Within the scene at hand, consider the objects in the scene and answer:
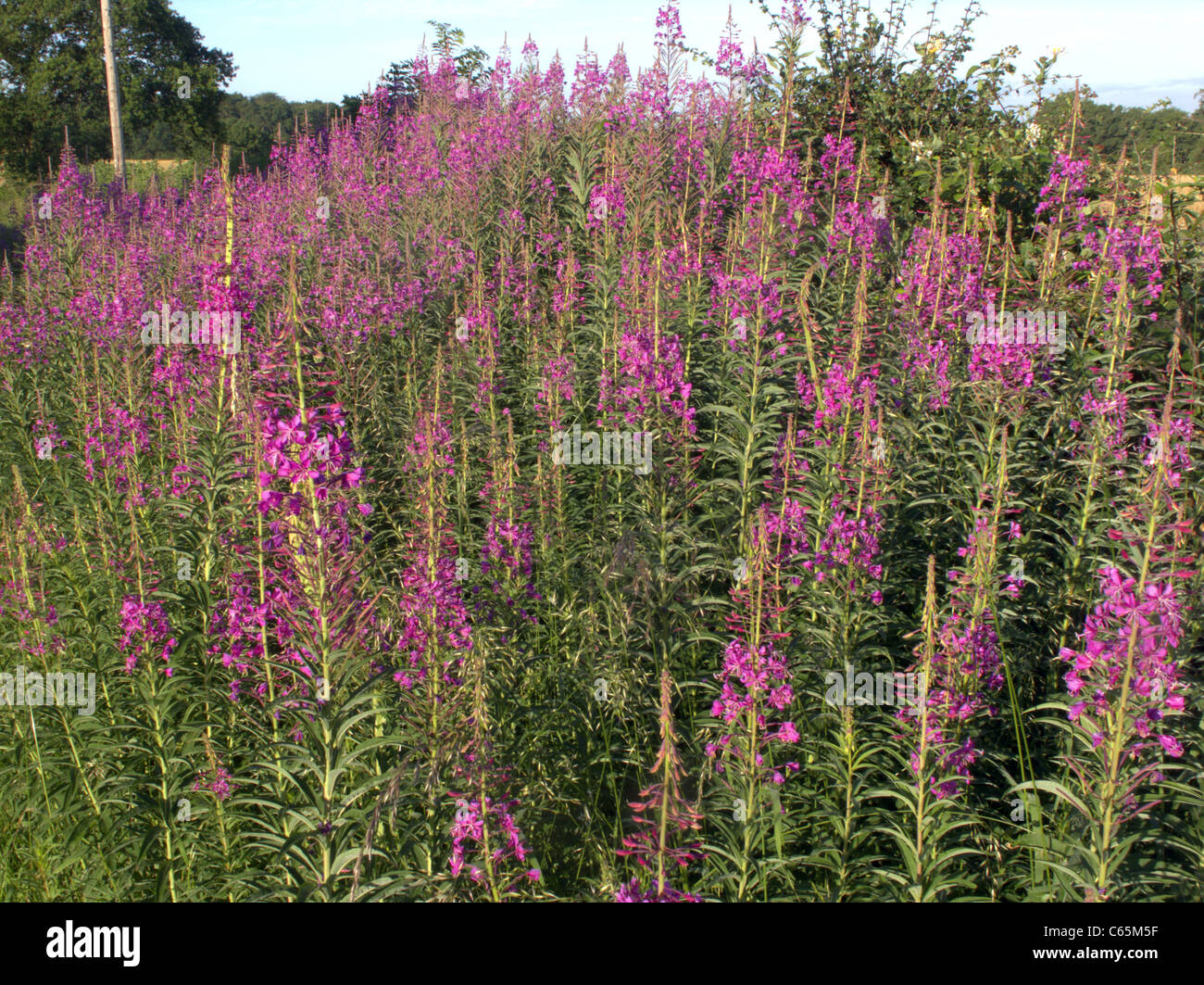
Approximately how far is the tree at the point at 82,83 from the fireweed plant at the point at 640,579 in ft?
108

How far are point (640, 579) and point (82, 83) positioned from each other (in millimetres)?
43387

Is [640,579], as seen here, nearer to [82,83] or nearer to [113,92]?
[113,92]

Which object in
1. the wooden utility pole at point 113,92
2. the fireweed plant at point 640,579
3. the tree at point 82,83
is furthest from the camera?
the tree at point 82,83

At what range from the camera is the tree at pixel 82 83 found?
3347 centimetres

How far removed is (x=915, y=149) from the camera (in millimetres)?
8992

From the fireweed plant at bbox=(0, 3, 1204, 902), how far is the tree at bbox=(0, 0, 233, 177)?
108 feet

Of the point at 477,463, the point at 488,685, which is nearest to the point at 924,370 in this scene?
the point at 477,463

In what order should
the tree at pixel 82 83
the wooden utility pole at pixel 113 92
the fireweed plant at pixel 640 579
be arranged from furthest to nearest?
the tree at pixel 82 83 → the wooden utility pole at pixel 113 92 → the fireweed plant at pixel 640 579

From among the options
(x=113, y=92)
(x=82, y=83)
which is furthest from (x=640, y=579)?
(x=82, y=83)

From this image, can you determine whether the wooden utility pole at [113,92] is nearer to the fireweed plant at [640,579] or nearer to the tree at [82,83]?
the fireweed plant at [640,579]

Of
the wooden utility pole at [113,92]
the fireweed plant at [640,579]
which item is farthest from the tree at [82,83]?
the fireweed plant at [640,579]

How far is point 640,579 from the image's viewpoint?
3.97 m

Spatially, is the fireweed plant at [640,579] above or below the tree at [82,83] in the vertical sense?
below

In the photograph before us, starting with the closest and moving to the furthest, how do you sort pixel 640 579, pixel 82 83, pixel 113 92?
pixel 640 579, pixel 113 92, pixel 82 83
